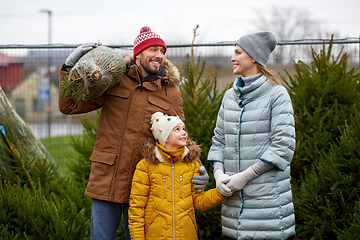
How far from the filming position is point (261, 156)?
238 cm

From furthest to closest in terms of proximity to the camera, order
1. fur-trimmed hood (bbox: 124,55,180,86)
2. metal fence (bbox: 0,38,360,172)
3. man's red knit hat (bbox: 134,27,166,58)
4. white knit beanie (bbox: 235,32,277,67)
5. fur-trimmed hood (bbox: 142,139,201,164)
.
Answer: metal fence (bbox: 0,38,360,172), fur-trimmed hood (bbox: 124,55,180,86), man's red knit hat (bbox: 134,27,166,58), fur-trimmed hood (bbox: 142,139,201,164), white knit beanie (bbox: 235,32,277,67)

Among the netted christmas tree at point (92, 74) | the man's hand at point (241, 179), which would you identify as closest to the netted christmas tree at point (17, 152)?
the netted christmas tree at point (92, 74)

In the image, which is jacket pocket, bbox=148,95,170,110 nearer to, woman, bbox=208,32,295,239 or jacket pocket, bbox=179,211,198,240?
woman, bbox=208,32,295,239

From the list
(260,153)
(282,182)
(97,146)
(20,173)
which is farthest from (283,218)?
(20,173)

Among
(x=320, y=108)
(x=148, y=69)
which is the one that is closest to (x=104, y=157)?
(x=148, y=69)

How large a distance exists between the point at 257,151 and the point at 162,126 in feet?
2.41

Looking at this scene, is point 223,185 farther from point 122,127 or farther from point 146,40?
point 146,40

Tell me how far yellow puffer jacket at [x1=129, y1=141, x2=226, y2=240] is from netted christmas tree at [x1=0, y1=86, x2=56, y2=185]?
1.61m

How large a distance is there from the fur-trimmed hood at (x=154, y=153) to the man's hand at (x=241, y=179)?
0.42 meters

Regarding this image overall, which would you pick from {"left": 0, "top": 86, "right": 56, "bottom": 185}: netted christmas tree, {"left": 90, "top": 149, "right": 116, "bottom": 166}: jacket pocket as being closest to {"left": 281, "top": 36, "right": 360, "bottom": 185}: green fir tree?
{"left": 90, "top": 149, "right": 116, "bottom": 166}: jacket pocket

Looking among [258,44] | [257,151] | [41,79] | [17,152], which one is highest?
[258,44]

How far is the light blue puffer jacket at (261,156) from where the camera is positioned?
7.75 feet

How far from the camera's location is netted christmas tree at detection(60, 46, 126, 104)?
93.9 inches

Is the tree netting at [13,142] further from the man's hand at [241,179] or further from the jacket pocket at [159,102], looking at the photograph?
the man's hand at [241,179]
